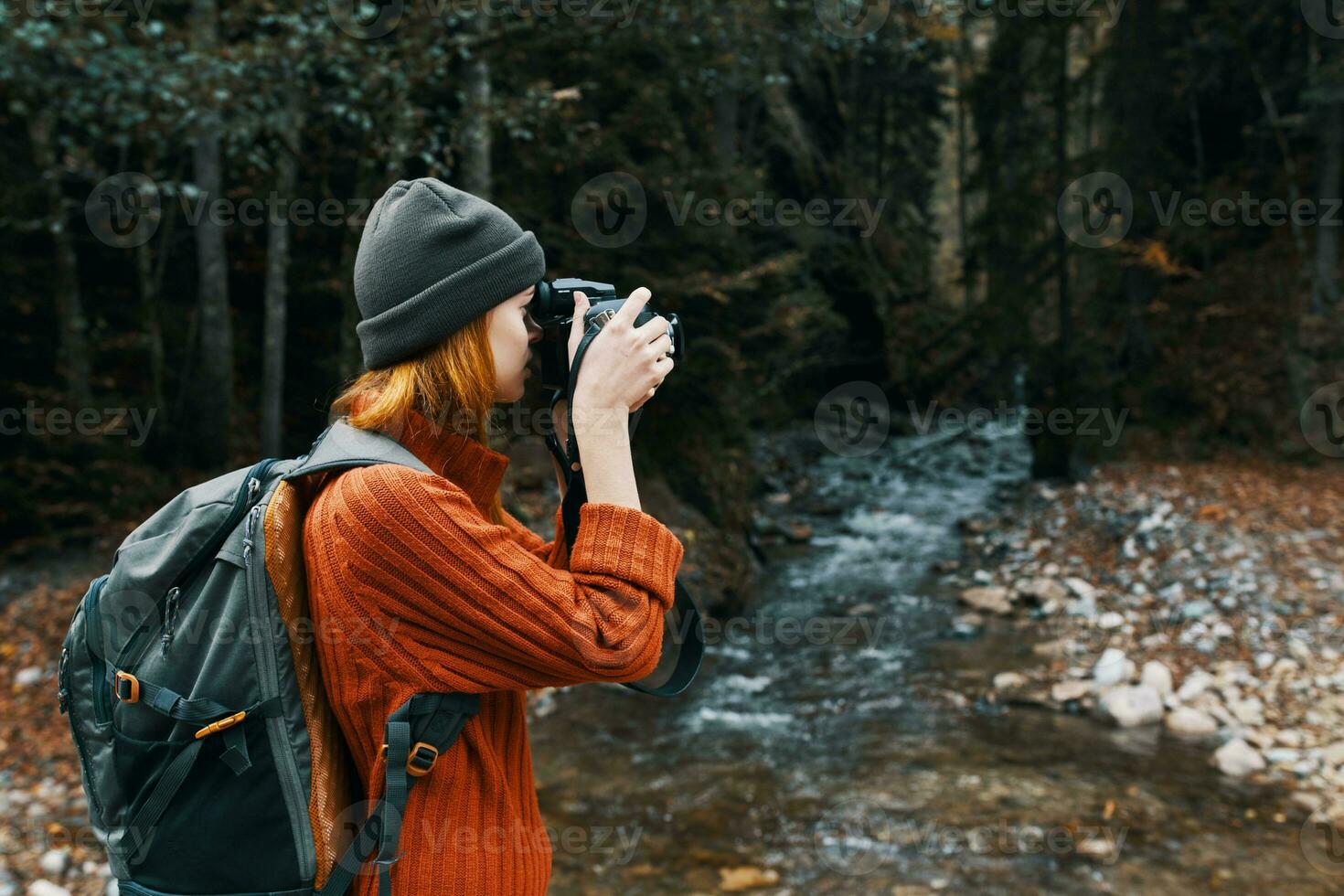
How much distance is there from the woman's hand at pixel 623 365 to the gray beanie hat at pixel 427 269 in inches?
8.0

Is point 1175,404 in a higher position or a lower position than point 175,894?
lower

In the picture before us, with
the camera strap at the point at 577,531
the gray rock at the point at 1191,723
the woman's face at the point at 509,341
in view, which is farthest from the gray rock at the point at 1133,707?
the woman's face at the point at 509,341

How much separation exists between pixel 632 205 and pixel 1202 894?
6598mm

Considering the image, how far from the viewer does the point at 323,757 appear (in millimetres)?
1502

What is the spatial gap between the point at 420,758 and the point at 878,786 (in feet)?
15.8

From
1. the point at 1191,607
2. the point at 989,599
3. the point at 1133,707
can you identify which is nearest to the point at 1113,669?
the point at 1133,707

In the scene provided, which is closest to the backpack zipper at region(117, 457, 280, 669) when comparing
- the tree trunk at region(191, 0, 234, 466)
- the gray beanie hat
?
the gray beanie hat

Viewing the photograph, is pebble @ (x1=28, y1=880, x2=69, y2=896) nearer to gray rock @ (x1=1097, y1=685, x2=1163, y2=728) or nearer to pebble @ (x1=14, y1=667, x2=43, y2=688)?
pebble @ (x1=14, y1=667, x2=43, y2=688)

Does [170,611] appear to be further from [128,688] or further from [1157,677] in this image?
[1157,677]

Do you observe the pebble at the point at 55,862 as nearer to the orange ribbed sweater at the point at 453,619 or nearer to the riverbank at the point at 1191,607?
the orange ribbed sweater at the point at 453,619

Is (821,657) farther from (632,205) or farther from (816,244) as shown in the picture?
(816,244)

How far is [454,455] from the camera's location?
5.56ft

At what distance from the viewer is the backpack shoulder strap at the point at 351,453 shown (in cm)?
150

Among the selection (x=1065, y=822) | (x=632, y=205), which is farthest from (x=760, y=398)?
(x=1065, y=822)
